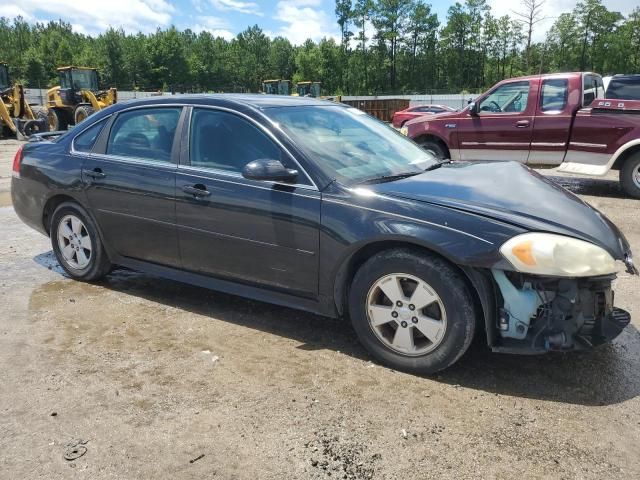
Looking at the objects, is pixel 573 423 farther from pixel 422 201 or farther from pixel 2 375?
pixel 2 375

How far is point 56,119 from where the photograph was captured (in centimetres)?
2120

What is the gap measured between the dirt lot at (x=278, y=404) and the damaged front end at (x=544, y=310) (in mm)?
316

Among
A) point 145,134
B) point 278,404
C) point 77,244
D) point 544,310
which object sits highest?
point 145,134

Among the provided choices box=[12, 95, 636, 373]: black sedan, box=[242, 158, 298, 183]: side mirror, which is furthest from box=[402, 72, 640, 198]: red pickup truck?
box=[242, 158, 298, 183]: side mirror

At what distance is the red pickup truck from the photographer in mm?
8789

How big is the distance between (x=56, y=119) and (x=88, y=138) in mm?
18754

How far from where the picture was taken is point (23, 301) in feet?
15.0

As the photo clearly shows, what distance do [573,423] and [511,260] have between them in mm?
867

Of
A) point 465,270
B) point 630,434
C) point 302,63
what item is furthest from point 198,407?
point 302,63

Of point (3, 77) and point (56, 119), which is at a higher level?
point (3, 77)

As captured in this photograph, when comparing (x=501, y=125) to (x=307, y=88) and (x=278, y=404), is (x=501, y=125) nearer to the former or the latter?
(x=278, y=404)

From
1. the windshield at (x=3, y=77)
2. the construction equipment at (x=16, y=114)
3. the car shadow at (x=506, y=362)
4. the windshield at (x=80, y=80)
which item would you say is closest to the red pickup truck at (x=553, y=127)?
the car shadow at (x=506, y=362)

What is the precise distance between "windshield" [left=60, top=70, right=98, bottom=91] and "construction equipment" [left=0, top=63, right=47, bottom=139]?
1707 millimetres

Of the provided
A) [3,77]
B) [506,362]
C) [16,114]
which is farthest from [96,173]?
[3,77]
